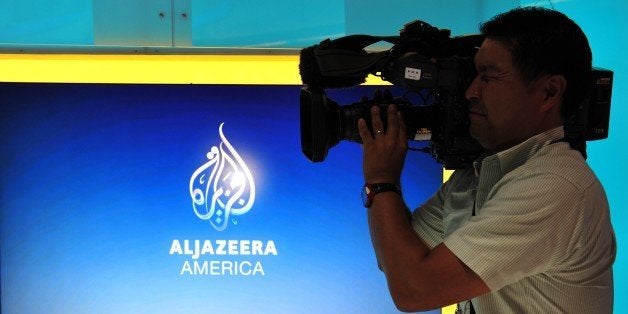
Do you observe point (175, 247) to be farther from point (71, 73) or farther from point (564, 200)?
point (564, 200)

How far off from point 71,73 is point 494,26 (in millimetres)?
1417

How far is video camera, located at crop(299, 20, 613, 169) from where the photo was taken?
3.64 feet

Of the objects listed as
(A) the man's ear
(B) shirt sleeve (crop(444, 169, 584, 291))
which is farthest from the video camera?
(B) shirt sleeve (crop(444, 169, 584, 291))

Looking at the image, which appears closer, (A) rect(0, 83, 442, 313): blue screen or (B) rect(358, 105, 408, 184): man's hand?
(B) rect(358, 105, 408, 184): man's hand

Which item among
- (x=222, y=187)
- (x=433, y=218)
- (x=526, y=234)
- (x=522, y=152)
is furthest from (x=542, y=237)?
(x=222, y=187)

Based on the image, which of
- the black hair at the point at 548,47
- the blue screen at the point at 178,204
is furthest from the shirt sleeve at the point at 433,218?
the blue screen at the point at 178,204

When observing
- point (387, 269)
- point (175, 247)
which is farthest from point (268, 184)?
point (387, 269)

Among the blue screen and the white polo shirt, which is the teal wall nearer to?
the blue screen

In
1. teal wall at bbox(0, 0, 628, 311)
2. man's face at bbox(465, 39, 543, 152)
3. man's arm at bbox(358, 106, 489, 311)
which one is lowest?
man's arm at bbox(358, 106, 489, 311)

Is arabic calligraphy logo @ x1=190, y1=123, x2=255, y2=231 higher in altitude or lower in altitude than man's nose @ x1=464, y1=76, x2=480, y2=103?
lower

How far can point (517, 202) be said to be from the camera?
37.7 inches

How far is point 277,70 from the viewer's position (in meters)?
2.04

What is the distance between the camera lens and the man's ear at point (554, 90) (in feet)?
3.36

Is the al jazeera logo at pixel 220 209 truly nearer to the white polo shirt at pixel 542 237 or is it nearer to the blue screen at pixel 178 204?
the blue screen at pixel 178 204
